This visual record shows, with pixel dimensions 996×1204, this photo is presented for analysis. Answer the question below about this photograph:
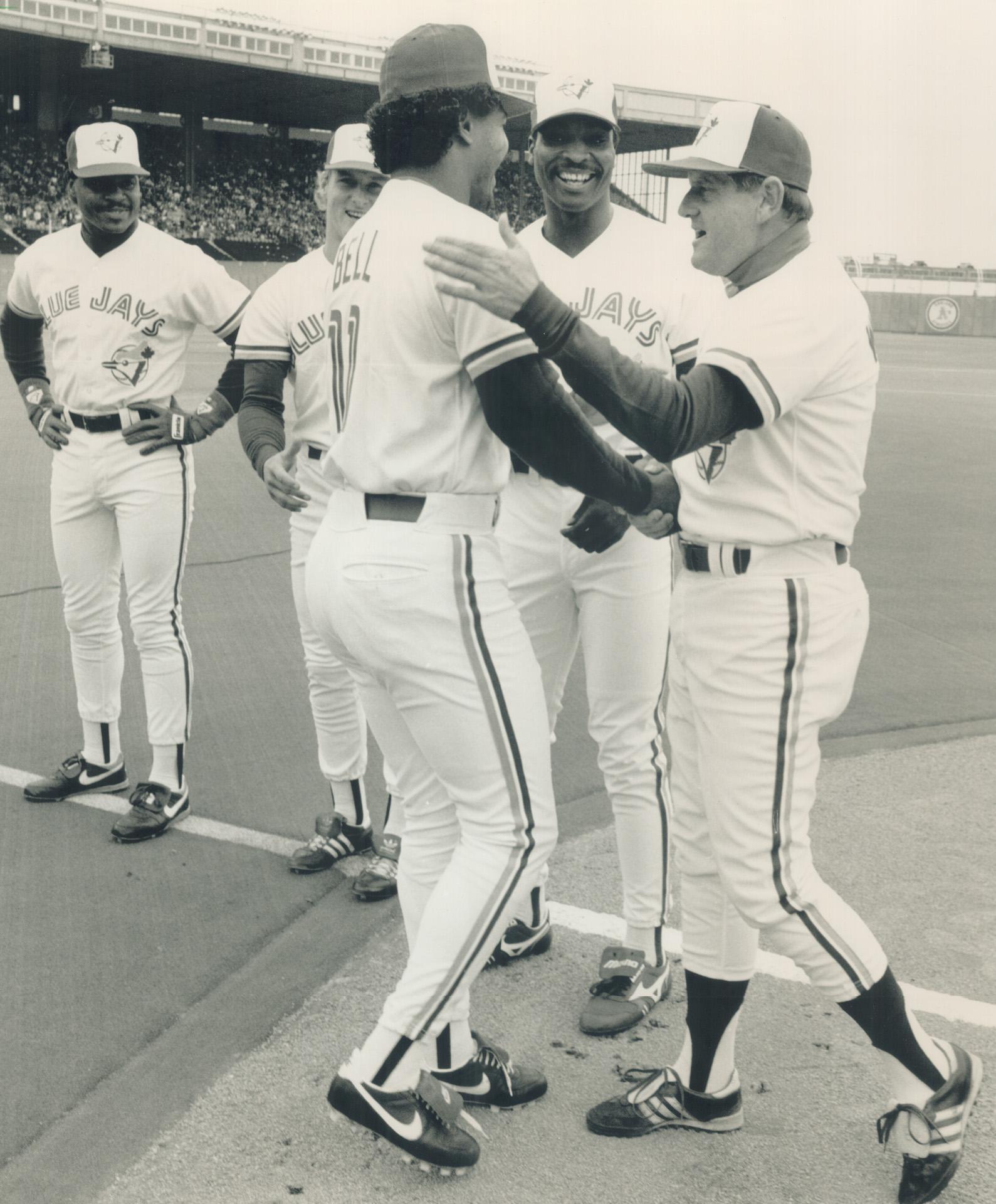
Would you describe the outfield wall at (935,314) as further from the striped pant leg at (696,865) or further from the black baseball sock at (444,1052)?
the black baseball sock at (444,1052)

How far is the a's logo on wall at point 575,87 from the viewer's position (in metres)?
3.46

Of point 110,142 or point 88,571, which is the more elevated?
point 110,142

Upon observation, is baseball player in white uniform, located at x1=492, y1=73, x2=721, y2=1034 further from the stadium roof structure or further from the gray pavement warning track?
the stadium roof structure

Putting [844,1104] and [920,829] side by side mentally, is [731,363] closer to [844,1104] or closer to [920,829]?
[844,1104]

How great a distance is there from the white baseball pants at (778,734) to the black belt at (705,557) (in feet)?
0.05

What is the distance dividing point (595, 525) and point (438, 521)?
0.76 meters

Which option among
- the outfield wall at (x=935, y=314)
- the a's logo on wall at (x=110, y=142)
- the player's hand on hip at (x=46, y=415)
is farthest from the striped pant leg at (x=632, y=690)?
the outfield wall at (x=935, y=314)

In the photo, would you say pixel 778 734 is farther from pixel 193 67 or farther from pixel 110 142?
pixel 193 67

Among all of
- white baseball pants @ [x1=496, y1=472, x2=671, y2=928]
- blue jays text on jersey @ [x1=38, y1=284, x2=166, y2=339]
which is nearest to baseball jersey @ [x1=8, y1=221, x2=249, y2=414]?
blue jays text on jersey @ [x1=38, y1=284, x2=166, y2=339]

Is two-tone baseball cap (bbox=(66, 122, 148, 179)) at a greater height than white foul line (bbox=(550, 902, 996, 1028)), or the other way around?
two-tone baseball cap (bbox=(66, 122, 148, 179))

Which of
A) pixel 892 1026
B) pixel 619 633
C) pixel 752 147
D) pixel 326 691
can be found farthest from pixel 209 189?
pixel 892 1026

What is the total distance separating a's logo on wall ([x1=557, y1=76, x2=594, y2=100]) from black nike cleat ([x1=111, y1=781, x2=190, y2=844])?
8.91 feet

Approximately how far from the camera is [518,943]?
3.67 metres

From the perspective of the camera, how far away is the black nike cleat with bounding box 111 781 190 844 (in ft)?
14.6
